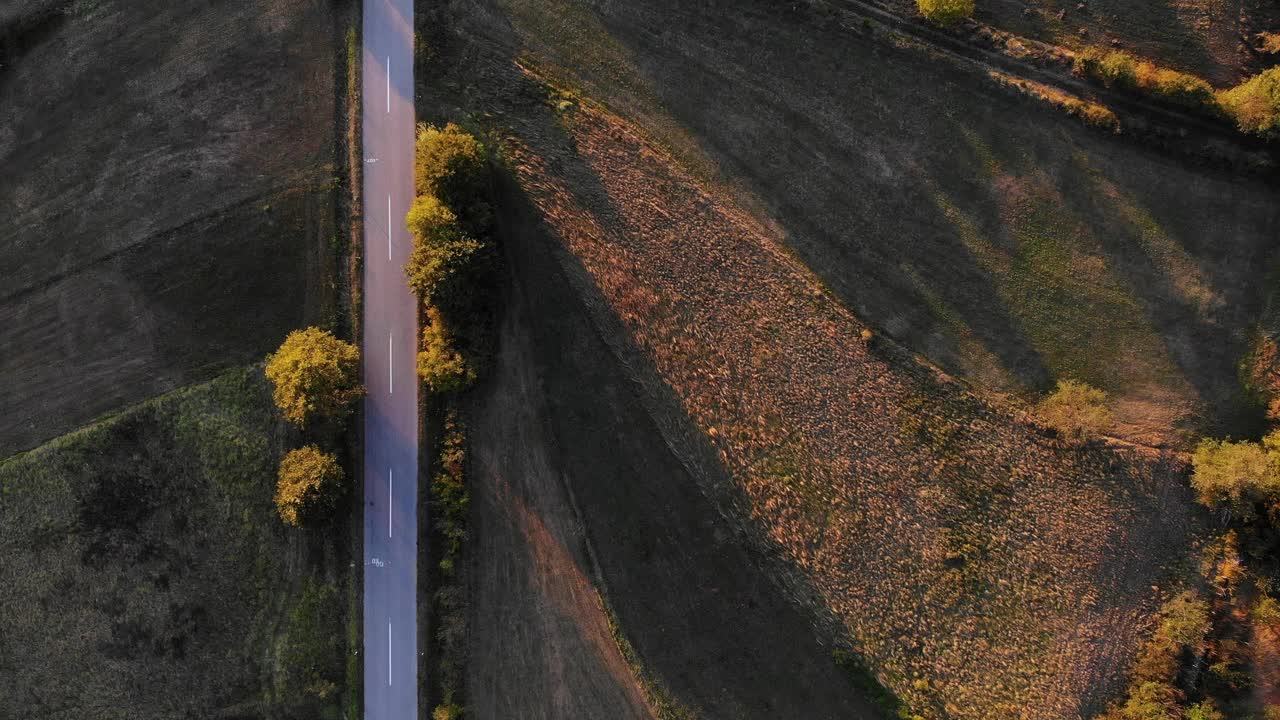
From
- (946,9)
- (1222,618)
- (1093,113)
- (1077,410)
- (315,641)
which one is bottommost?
(315,641)

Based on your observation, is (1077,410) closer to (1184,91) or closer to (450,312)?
(1184,91)

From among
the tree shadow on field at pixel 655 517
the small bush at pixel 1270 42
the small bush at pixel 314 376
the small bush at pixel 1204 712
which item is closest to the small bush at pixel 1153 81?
the small bush at pixel 1270 42

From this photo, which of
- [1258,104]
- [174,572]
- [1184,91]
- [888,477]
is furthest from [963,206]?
[174,572]

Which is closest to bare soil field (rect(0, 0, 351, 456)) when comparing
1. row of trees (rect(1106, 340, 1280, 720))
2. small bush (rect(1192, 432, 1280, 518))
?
small bush (rect(1192, 432, 1280, 518))

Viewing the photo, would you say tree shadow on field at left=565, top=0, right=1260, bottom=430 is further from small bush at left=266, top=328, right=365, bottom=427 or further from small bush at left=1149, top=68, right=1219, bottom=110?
small bush at left=266, top=328, right=365, bottom=427

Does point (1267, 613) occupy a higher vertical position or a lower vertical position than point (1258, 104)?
lower

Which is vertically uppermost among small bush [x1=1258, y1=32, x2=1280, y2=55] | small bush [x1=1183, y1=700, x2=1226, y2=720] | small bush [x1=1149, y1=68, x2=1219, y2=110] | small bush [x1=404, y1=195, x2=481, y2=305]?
small bush [x1=1258, y1=32, x2=1280, y2=55]

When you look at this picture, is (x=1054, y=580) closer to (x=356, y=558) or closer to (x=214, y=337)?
(x=356, y=558)
